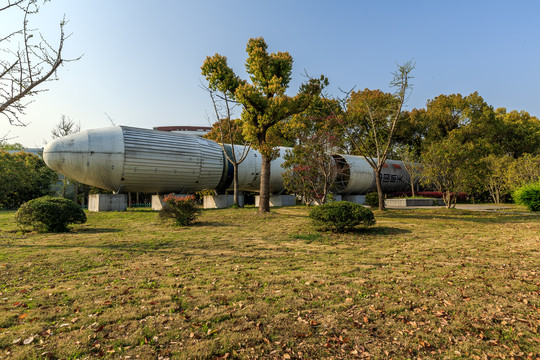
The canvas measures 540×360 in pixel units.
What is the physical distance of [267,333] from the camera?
3.75 metres

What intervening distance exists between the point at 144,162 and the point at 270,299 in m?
16.6

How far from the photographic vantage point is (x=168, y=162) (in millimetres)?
19953

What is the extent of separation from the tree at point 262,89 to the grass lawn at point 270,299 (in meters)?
7.99

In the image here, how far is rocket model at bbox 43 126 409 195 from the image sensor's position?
58.7 feet

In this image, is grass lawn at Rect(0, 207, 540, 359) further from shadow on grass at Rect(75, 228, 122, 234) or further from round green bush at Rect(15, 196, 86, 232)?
shadow on grass at Rect(75, 228, 122, 234)

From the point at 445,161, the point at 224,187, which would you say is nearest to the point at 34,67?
the point at 224,187

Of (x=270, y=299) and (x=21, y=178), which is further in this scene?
(x=21, y=178)

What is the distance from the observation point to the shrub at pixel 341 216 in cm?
1084

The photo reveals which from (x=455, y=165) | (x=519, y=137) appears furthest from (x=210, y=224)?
(x=519, y=137)

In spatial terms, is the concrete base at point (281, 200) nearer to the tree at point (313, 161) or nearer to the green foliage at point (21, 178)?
the tree at point (313, 161)

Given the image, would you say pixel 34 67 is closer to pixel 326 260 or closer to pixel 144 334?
pixel 144 334

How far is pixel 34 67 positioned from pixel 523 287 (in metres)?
12.0

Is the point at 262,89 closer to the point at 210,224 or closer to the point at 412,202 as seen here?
the point at 210,224

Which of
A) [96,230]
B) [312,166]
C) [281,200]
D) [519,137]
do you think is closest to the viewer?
[96,230]
